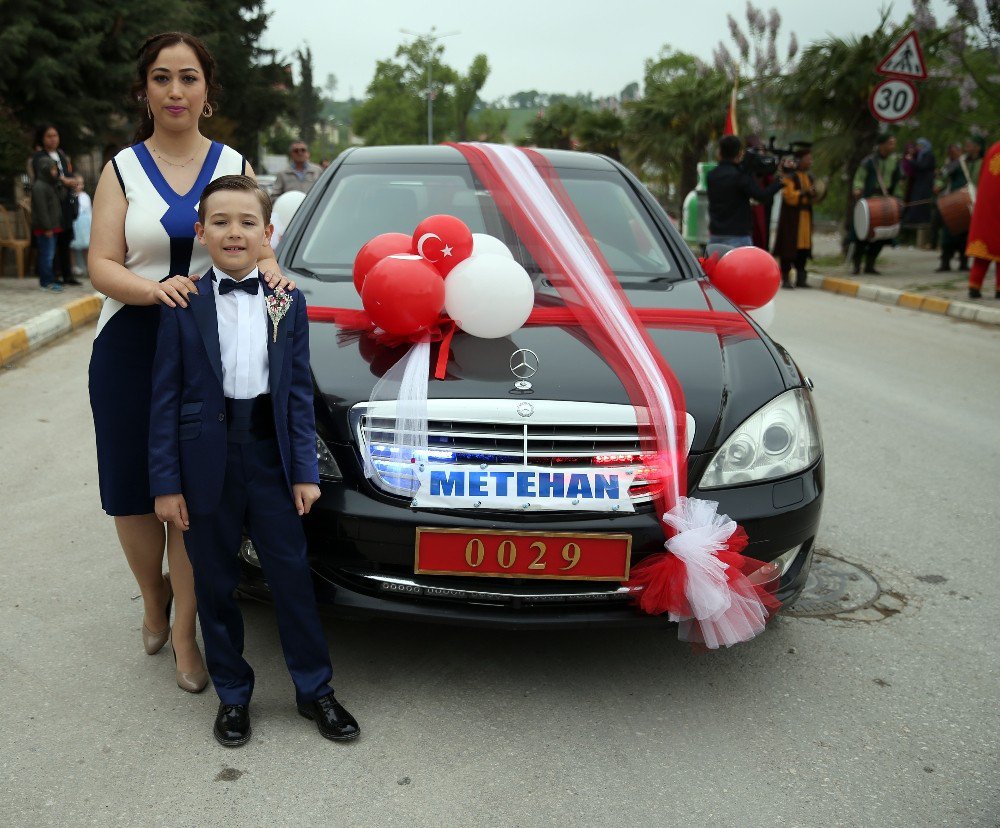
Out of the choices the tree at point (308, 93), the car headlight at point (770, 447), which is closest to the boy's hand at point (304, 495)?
the car headlight at point (770, 447)

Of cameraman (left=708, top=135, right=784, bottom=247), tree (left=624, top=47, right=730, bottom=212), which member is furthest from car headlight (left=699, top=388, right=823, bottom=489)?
tree (left=624, top=47, right=730, bottom=212)

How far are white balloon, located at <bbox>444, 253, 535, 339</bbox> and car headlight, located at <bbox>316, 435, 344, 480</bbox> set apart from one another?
24.3 inches

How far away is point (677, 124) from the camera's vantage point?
28344 millimetres

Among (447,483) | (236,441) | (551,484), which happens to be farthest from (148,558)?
(551,484)

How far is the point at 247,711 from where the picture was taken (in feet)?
9.20

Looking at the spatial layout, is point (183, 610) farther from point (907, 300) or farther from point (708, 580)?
point (907, 300)

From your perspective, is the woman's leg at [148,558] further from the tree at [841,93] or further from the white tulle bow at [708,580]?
the tree at [841,93]

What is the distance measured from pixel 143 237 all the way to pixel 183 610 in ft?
3.54

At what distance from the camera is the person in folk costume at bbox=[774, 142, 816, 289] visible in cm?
1410

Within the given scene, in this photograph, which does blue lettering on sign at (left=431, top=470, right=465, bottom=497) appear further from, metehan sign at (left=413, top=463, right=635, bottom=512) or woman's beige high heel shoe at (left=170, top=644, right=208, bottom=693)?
woman's beige high heel shoe at (left=170, top=644, right=208, bottom=693)

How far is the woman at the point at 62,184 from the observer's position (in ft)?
36.6

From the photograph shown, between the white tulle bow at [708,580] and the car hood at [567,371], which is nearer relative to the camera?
the white tulle bow at [708,580]

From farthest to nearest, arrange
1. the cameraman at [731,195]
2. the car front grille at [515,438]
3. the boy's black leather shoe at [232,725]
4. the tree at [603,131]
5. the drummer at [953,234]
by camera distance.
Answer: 1. the tree at [603,131]
2. the drummer at [953,234]
3. the cameraman at [731,195]
4. the car front grille at [515,438]
5. the boy's black leather shoe at [232,725]

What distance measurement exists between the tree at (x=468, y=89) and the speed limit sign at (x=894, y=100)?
8550 cm
